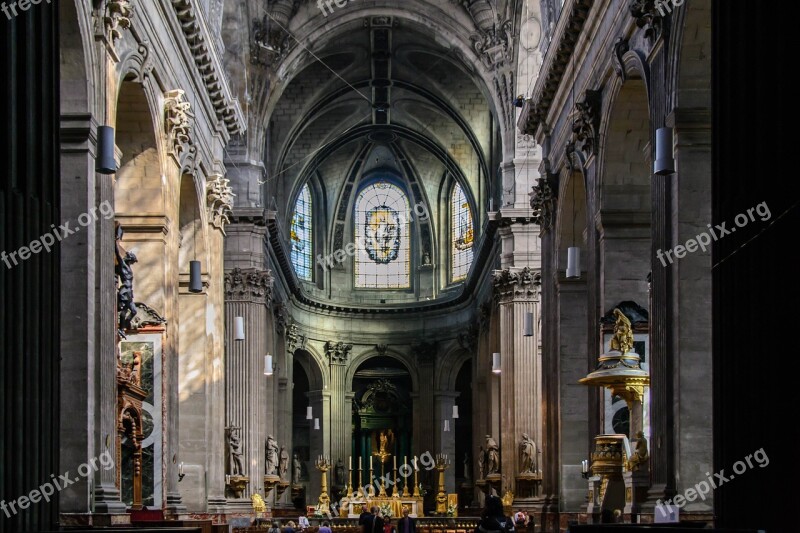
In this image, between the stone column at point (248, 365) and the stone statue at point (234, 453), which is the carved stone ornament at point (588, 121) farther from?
the stone column at point (248, 365)

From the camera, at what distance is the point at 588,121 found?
85.8 feet

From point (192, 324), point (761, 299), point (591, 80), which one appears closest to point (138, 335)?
point (192, 324)

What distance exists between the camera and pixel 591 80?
26.6 m

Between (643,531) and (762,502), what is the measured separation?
6.39 feet

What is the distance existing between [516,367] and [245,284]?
9322 millimetres

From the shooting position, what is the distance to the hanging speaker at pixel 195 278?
28469 mm

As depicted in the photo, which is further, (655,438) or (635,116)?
(635,116)

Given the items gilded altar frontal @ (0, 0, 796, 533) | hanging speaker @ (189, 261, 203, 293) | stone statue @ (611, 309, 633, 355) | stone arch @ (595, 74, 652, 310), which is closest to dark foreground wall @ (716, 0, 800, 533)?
gilded altar frontal @ (0, 0, 796, 533)

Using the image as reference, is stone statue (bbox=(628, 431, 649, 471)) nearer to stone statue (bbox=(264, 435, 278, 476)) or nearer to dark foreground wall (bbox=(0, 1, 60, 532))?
dark foreground wall (bbox=(0, 1, 60, 532))

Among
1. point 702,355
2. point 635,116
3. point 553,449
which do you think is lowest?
point 553,449

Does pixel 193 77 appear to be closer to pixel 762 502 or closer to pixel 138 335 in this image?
pixel 138 335

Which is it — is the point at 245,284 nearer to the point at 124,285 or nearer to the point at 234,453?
the point at 234,453

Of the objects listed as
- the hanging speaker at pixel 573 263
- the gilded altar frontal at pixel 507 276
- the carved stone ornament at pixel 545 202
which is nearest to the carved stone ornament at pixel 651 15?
the gilded altar frontal at pixel 507 276

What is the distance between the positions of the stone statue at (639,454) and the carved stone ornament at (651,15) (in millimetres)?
6484
